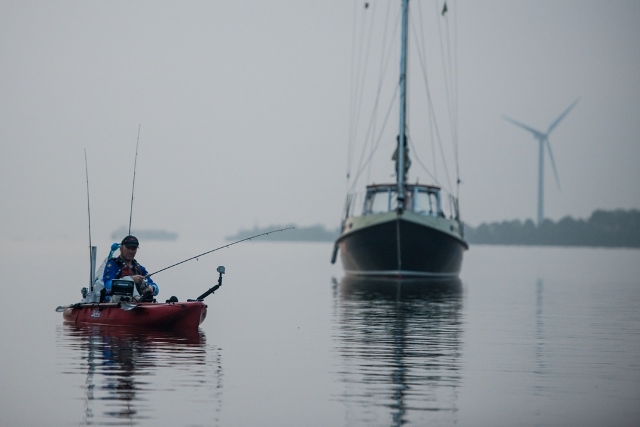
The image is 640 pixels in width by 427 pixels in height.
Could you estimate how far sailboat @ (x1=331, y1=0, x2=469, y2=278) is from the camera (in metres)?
46.7

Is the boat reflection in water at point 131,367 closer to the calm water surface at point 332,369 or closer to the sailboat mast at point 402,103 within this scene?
the calm water surface at point 332,369

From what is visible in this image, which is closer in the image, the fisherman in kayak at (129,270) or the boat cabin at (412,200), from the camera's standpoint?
the fisherman in kayak at (129,270)

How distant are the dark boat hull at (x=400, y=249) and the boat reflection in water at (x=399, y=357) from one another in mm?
10348

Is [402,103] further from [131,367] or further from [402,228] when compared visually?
[131,367]

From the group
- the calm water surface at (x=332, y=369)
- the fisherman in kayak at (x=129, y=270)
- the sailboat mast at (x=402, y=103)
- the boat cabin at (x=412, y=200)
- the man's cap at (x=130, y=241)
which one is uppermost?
the sailboat mast at (x=402, y=103)

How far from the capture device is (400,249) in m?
48.1

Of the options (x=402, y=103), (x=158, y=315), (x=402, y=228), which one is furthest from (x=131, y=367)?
(x=402, y=103)

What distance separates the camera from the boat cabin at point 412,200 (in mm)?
48562

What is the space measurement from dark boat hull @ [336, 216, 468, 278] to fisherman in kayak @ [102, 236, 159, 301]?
25.0 metres

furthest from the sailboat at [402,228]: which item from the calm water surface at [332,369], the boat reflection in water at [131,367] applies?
the boat reflection in water at [131,367]

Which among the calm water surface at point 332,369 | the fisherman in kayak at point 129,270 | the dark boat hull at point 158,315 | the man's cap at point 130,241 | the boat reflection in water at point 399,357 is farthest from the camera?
the dark boat hull at point 158,315

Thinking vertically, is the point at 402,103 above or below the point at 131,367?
above

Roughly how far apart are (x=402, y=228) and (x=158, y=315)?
2583 cm

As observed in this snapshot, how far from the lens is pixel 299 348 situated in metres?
20.0
